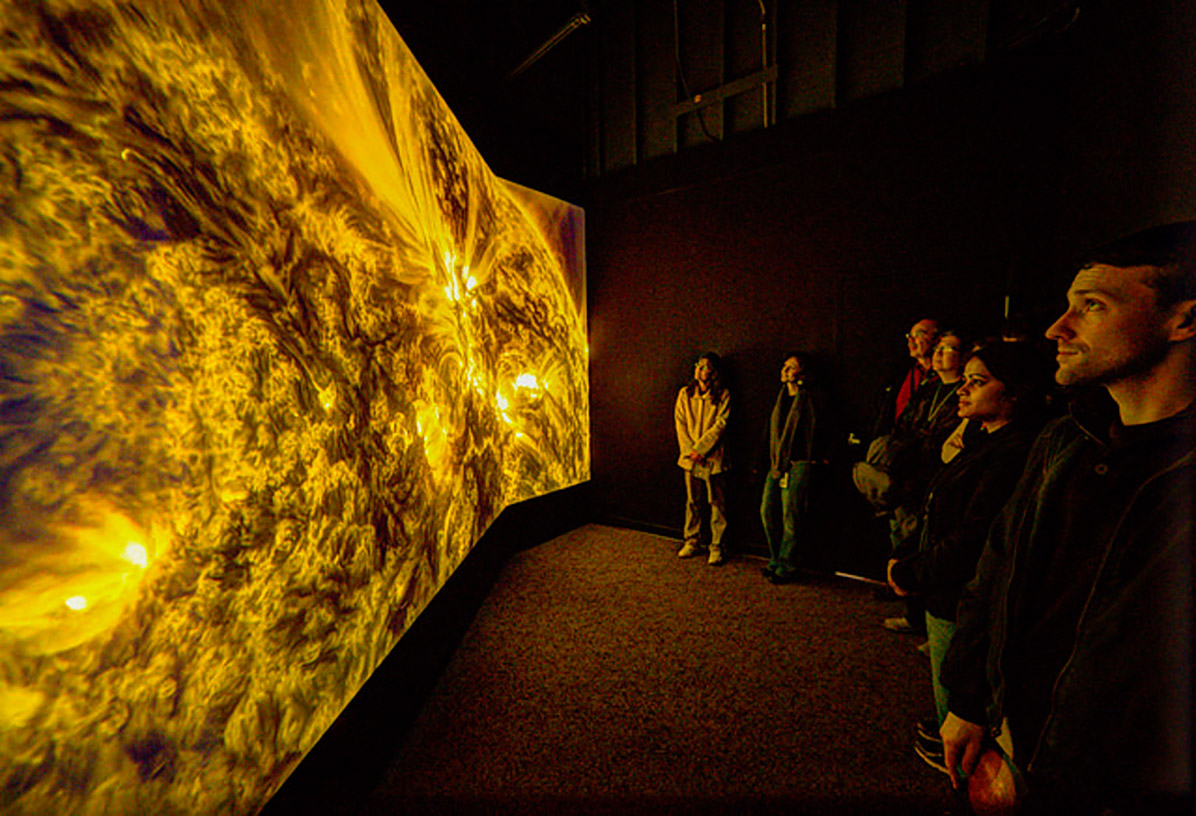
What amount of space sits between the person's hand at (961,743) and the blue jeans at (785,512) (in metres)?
2.61

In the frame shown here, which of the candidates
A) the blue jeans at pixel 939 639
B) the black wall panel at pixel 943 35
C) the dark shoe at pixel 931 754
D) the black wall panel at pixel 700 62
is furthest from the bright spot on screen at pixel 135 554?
the black wall panel at pixel 943 35

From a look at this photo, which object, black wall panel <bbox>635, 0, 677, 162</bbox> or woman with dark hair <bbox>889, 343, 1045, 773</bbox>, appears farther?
black wall panel <bbox>635, 0, 677, 162</bbox>

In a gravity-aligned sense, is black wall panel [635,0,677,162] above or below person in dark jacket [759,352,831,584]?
above

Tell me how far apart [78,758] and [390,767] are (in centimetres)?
157

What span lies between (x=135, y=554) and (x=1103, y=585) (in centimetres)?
177

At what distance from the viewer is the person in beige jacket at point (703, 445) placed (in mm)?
4098

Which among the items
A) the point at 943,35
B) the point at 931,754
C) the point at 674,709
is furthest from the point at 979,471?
the point at 943,35

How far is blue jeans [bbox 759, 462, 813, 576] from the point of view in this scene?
12.1 ft

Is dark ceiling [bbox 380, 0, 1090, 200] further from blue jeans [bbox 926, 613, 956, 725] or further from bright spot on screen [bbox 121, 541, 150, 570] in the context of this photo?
blue jeans [bbox 926, 613, 956, 725]

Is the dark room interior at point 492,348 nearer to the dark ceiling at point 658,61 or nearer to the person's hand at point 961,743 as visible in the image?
the dark ceiling at point 658,61

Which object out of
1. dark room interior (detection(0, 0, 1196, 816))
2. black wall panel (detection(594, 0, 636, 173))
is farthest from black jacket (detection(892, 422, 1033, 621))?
black wall panel (detection(594, 0, 636, 173))

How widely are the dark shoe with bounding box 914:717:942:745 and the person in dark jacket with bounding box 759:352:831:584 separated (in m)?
1.63

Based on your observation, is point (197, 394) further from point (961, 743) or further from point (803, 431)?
point (803, 431)

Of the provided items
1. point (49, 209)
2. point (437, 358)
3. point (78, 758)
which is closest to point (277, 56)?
point (49, 209)
